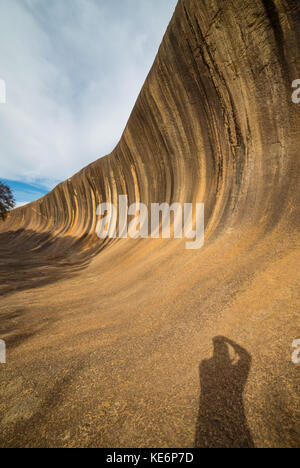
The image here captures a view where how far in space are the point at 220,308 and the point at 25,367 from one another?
7.07 feet

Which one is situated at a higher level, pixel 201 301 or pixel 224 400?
Answer: pixel 201 301

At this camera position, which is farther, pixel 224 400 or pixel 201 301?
pixel 201 301

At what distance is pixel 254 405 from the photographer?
113cm

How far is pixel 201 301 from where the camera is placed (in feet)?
7.47

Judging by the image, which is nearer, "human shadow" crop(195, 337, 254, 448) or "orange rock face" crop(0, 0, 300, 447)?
"human shadow" crop(195, 337, 254, 448)

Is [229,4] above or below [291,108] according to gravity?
above

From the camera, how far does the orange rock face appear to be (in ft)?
3.81

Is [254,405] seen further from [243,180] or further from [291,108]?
[291,108]

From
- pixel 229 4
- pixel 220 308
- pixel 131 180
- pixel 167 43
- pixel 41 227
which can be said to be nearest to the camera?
pixel 220 308

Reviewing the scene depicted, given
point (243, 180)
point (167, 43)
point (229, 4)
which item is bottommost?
point (243, 180)

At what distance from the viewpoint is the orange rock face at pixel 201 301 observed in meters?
1.16

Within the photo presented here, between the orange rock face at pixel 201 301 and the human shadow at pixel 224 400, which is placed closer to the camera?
the human shadow at pixel 224 400

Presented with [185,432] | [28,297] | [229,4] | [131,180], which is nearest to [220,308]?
[185,432]

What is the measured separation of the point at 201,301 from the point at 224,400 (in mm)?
1124
